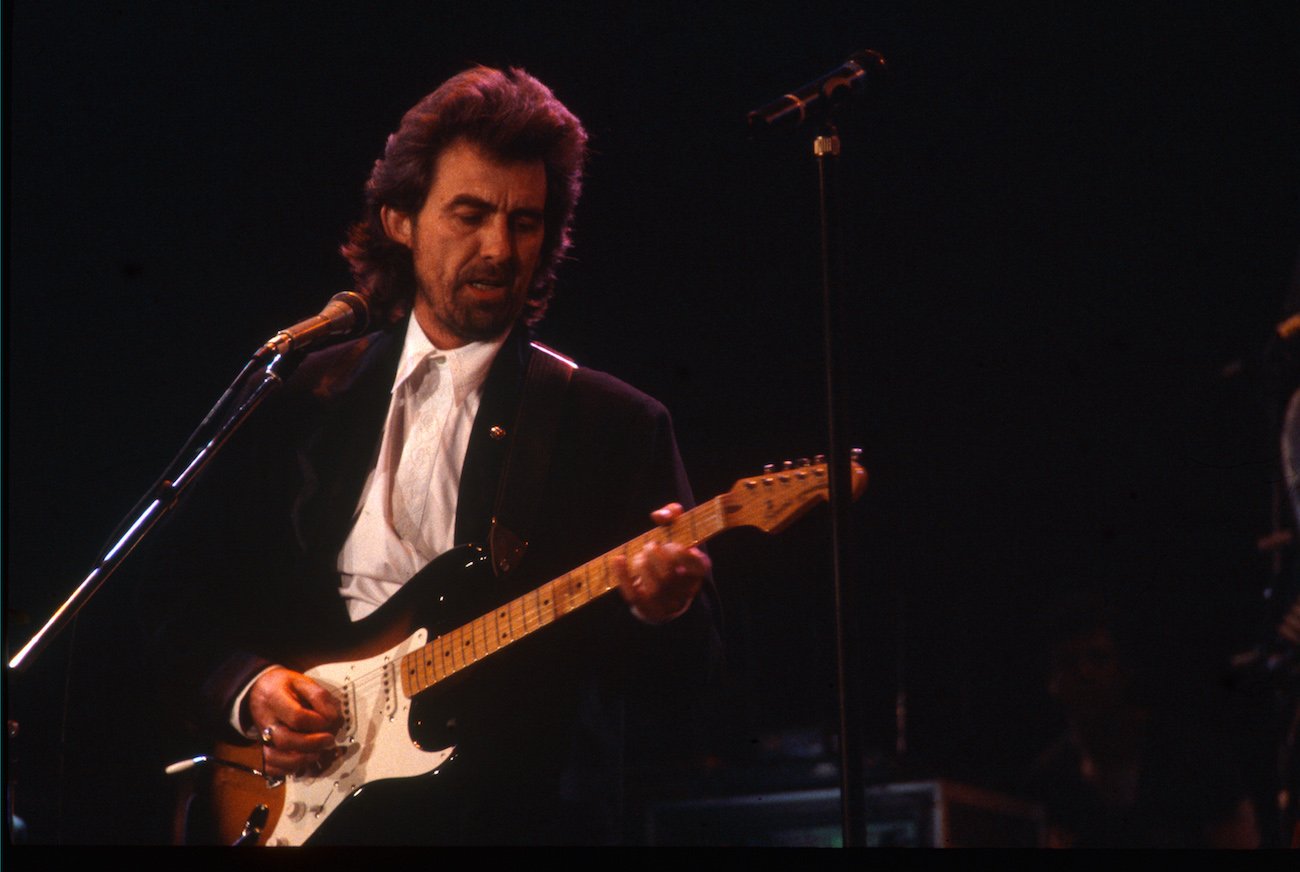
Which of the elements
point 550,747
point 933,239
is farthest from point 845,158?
point 550,747

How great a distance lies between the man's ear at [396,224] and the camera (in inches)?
105

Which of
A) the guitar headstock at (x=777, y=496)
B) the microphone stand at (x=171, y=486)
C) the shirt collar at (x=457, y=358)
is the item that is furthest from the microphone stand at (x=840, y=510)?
the microphone stand at (x=171, y=486)

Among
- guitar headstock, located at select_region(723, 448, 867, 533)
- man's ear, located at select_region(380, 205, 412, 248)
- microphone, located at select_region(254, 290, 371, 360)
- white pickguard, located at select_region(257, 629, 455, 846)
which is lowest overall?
white pickguard, located at select_region(257, 629, 455, 846)

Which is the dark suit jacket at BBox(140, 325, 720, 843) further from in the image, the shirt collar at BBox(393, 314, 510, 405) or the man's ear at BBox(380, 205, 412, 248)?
the man's ear at BBox(380, 205, 412, 248)

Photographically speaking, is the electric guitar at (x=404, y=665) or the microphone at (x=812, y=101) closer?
the microphone at (x=812, y=101)

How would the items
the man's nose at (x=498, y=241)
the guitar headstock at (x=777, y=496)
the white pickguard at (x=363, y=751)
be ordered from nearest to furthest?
the guitar headstock at (x=777, y=496) → the white pickguard at (x=363, y=751) → the man's nose at (x=498, y=241)

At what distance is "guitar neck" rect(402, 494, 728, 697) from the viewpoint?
7.86ft

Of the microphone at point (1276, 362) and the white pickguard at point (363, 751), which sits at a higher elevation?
the microphone at point (1276, 362)

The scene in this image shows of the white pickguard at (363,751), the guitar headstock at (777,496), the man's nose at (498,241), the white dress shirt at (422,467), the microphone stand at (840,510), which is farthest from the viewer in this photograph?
the man's nose at (498,241)

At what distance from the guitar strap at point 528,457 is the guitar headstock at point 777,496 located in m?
0.40

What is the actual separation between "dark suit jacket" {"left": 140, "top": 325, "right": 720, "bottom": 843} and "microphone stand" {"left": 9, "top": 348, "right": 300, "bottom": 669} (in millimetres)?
34

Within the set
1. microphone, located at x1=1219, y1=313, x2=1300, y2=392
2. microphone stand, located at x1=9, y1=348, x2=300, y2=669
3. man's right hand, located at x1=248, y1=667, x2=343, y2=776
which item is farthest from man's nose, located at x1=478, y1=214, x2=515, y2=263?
microphone, located at x1=1219, y1=313, x2=1300, y2=392

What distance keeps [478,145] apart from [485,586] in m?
0.88

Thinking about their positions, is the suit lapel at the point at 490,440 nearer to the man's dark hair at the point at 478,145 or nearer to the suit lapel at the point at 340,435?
the man's dark hair at the point at 478,145
